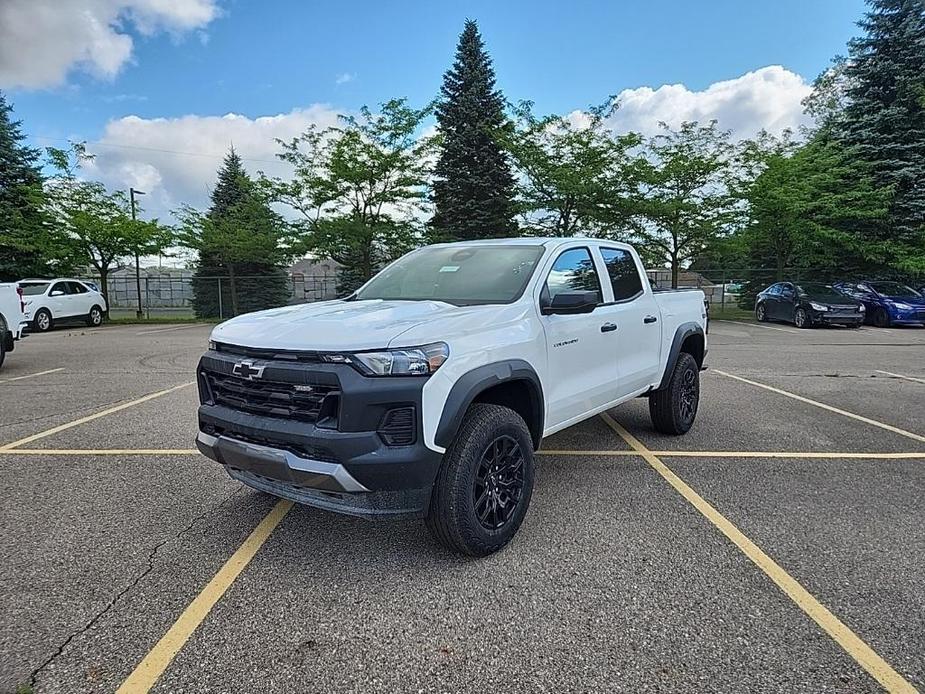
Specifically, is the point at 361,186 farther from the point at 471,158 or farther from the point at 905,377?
the point at 905,377

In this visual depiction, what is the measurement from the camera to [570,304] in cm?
333

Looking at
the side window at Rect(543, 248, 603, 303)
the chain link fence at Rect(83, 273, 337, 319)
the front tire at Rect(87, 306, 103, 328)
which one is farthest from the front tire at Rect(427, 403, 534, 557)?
the front tire at Rect(87, 306, 103, 328)

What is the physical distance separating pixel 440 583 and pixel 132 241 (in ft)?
73.1

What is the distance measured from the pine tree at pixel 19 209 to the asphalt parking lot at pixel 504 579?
1968 centimetres

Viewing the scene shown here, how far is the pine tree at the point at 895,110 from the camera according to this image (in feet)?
69.6

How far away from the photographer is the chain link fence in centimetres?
2500

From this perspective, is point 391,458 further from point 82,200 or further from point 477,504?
point 82,200

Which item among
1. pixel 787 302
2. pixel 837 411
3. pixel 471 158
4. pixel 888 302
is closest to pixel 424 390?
pixel 837 411

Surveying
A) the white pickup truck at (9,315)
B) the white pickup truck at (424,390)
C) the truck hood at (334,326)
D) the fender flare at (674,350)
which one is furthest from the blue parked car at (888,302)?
the white pickup truck at (9,315)

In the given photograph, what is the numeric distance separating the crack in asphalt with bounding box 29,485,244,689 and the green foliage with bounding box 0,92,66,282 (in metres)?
21.9

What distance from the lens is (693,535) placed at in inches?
130

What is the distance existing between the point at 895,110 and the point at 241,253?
24918mm

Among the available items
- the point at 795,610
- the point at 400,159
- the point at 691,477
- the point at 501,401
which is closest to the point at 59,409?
the point at 501,401

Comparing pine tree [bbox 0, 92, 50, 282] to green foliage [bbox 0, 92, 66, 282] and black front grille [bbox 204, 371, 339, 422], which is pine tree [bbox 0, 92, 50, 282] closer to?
green foliage [bbox 0, 92, 66, 282]
